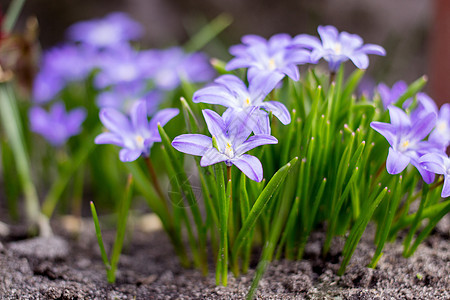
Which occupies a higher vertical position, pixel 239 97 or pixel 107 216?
pixel 239 97

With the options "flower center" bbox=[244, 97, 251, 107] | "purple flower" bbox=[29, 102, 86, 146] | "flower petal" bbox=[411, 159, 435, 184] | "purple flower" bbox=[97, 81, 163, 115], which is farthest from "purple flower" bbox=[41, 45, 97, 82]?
"flower petal" bbox=[411, 159, 435, 184]

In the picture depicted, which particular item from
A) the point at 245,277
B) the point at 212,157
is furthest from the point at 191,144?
the point at 245,277

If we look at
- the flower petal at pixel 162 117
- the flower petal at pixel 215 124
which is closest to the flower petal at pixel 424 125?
the flower petal at pixel 215 124

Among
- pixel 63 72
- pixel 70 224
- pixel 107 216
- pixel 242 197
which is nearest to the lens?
pixel 242 197

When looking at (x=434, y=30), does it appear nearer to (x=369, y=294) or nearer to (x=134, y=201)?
(x=369, y=294)

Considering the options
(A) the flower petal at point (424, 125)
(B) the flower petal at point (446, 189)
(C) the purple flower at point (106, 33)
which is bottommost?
(B) the flower petal at point (446, 189)

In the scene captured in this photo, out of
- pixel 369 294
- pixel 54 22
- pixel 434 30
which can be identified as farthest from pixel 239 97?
pixel 54 22

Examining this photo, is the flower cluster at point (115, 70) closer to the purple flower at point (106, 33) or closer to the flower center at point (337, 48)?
the purple flower at point (106, 33)
